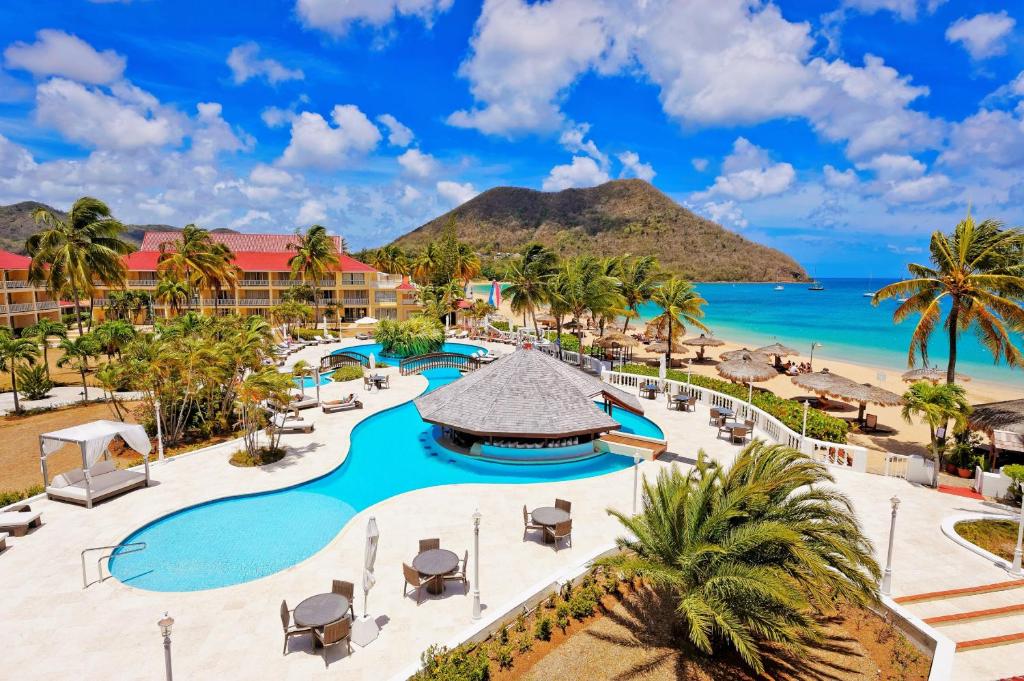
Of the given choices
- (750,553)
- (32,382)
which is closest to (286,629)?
(750,553)

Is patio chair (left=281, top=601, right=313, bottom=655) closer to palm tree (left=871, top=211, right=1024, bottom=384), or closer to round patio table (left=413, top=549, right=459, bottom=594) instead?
round patio table (left=413, top=549, right=459, bottom=594)

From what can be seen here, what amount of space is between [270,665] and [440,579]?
320 centimetres

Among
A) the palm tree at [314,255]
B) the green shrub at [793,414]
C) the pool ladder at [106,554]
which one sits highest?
the palm tree at [314,255]

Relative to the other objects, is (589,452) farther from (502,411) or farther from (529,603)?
(529,603)

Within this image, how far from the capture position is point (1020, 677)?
8055mm

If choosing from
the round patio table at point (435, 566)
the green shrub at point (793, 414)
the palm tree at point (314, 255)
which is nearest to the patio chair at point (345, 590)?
the round patio table at point (435, 566)

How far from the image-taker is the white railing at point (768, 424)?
674 inches

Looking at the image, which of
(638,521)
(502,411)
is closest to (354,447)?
(502,411)

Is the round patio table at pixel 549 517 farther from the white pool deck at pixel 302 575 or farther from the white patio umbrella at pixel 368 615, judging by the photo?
the white patio umbrella at pixel 368 615

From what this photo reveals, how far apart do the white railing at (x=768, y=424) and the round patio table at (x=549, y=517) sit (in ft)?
30.4

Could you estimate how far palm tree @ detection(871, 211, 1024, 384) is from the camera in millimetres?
17641

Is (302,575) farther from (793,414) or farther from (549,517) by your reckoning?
(793,414)

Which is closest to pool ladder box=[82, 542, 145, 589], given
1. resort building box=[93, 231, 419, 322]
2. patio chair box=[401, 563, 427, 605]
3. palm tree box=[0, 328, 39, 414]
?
patio chair box=[401, 563, 427, 605]

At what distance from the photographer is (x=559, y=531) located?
38.9 ft
